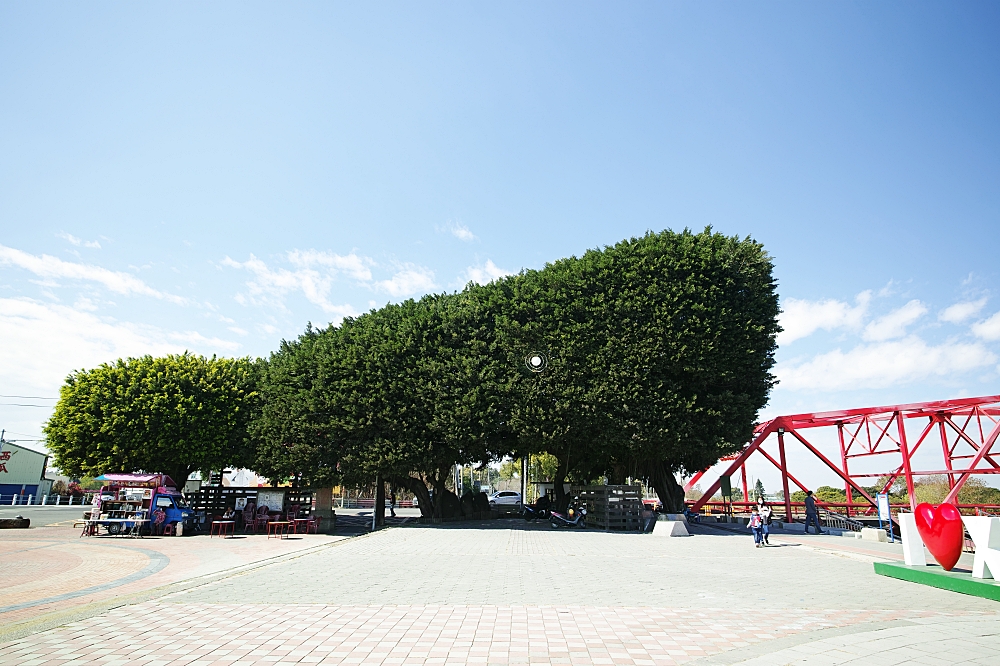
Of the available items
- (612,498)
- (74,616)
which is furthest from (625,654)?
(612,498)

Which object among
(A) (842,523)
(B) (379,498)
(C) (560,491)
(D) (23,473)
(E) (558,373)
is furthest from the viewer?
(D) (23,473)

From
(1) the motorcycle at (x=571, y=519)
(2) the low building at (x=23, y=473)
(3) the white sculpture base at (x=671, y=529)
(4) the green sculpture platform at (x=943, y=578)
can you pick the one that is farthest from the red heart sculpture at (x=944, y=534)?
(2) the low building at (x=23, y=473)

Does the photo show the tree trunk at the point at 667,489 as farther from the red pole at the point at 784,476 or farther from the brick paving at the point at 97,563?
the brick paving at the point at 97,563

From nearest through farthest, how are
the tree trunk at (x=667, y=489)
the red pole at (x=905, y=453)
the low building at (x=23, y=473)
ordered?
the tree trunk at (x=667, y=489) < the red pole at (x=905, y=453) < the low building at (x=23, y=473)

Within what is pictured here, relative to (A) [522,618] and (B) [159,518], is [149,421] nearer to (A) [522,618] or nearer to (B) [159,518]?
(B) [159,518]

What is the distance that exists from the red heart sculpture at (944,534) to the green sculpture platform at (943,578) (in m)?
0.26

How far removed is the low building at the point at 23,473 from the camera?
2435 inches

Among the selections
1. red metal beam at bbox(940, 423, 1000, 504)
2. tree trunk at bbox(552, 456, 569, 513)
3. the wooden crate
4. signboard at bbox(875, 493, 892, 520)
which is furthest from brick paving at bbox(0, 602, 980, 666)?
red metal beam at bbox(940, 423, 1000, 504)

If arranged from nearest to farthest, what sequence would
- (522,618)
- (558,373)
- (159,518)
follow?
(522,618) → (159,518) → (558,373)

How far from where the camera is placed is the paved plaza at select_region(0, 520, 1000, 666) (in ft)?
18.8

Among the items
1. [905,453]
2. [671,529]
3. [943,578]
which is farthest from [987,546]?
[905,453]

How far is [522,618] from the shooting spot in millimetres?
7328

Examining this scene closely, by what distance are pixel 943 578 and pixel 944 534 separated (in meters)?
0.95

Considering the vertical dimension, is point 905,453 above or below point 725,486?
above
